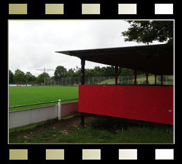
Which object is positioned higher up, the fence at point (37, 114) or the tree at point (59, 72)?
the tree at point (59, 72)

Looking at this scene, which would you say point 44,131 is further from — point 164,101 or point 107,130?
point 164,101

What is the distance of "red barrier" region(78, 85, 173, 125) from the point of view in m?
5.66

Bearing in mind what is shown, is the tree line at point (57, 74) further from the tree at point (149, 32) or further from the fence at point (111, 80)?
the tree at point (149, 32)

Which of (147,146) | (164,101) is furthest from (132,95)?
(147,146)

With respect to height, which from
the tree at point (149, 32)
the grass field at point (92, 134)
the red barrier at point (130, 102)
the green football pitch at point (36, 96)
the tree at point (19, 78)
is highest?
the tree at point (149, 32)

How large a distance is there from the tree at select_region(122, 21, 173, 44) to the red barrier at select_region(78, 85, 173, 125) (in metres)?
5.92

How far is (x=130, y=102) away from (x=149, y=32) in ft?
23.9

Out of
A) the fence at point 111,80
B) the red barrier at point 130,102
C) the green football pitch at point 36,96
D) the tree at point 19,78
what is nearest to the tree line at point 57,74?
the tree at point 19,78

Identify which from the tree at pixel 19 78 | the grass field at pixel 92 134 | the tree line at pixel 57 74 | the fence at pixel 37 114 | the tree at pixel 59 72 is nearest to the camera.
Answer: the grass field at pixel 92 134

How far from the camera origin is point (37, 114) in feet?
24.3

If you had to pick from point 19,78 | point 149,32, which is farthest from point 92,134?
point 19,78

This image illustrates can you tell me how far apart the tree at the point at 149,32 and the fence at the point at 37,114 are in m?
7.18

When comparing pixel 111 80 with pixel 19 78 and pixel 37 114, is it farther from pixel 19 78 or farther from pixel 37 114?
pixel 19 78

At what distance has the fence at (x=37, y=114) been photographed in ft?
21.1
